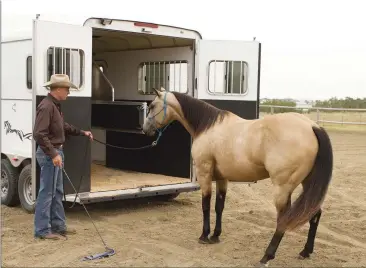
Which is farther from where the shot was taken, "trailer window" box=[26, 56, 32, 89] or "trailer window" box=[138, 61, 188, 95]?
"trailer window" box=[138, 61, 188, 95]

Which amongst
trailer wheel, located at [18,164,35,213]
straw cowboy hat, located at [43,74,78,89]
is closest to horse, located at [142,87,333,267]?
straw cowboy hat, located at [43,74,78,89]

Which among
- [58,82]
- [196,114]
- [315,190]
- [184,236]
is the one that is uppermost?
[58,82]

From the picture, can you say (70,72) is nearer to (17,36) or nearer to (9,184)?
(17,36)

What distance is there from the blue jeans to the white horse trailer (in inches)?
14.9

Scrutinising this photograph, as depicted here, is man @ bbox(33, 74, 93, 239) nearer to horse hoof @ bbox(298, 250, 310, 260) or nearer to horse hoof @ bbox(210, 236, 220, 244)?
horse hoof @ bbox(210, 236, 220, 244)

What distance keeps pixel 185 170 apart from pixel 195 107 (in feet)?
7.54

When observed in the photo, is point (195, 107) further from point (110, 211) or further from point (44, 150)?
point (110, 211)

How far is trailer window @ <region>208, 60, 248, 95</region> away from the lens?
26.6ft

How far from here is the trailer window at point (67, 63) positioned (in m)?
6.61

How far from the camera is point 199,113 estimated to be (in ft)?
21.4

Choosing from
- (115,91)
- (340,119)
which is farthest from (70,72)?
(340,119)

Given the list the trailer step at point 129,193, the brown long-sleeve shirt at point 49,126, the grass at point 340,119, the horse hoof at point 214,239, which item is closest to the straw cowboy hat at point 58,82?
the brown long-sleeve shirt at point 49,126

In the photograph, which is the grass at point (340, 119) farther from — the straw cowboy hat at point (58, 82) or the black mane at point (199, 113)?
the straw cowboy hat at point (58, 82)

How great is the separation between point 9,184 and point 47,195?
2.18 metres
